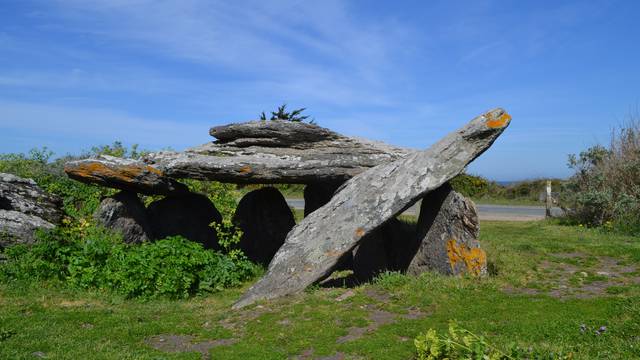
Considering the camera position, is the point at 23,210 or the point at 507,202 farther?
the point at 507,202

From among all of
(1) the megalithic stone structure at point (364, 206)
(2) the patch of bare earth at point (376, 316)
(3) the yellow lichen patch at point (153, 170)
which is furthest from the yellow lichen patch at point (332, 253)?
(3) the yellow lichen patch at point (153, 170)

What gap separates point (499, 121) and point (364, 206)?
304cm

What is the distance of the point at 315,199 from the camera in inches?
542

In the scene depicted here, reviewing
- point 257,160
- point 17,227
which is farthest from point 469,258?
point 17,227

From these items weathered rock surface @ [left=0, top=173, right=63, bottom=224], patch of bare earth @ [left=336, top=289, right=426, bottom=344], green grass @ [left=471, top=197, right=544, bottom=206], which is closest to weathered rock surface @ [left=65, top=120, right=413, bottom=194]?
weathered rock surface @ [left=0, top=173, right=63, bottom=224]

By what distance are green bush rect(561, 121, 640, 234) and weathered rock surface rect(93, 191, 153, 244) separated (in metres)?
13.6

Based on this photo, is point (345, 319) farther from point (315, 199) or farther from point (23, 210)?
point (23, 210)

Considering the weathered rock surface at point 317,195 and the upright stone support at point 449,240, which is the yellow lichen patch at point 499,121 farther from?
the weathered rock surface at point 317,195

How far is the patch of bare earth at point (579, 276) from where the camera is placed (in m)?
8.84

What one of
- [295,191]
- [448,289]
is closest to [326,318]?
[448,289]

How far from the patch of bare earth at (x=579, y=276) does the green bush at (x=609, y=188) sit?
5.46 meters

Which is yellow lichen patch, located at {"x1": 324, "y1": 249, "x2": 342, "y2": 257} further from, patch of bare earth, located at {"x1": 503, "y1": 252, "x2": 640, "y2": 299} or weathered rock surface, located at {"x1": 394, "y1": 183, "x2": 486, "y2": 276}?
patch of bare earth, located at {"x1": 503, "y1": 252, "x2": 640, "y2": 299}

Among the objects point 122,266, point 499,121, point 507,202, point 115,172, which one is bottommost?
point 122,266

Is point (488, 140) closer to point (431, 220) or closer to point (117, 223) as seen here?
point (431, 220)
